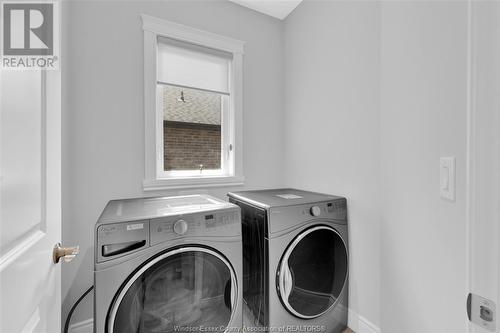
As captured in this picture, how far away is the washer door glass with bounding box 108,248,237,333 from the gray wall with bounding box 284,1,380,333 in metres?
0.89

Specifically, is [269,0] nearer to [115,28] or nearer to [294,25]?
[294,25]

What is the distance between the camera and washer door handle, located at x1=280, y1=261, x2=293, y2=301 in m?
1.38

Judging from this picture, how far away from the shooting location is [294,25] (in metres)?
2.22

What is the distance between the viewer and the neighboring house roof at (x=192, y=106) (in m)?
1.94

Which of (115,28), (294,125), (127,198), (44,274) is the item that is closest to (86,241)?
(127,198)

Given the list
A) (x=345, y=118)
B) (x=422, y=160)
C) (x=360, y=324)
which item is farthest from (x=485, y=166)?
(x=360, y=324)

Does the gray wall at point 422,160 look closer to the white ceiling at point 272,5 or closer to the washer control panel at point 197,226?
the washer control panel at point 197,226

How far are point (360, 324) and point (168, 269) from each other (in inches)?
51.6

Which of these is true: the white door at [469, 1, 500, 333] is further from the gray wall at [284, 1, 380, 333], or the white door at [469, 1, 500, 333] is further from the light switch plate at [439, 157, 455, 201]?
the gray wall at [284, 1, 380, 333]

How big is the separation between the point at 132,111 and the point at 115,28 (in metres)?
0.59

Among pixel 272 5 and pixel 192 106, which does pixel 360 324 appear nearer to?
pixel 192 106

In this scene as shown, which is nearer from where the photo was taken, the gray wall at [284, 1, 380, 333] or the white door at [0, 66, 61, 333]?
the white door at [0, 66, 61, 333]

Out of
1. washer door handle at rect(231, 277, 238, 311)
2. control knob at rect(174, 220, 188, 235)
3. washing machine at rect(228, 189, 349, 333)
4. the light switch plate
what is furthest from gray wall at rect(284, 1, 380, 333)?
control knob at rect(174, 220, 188, 235)

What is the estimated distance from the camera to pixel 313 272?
1.51m
